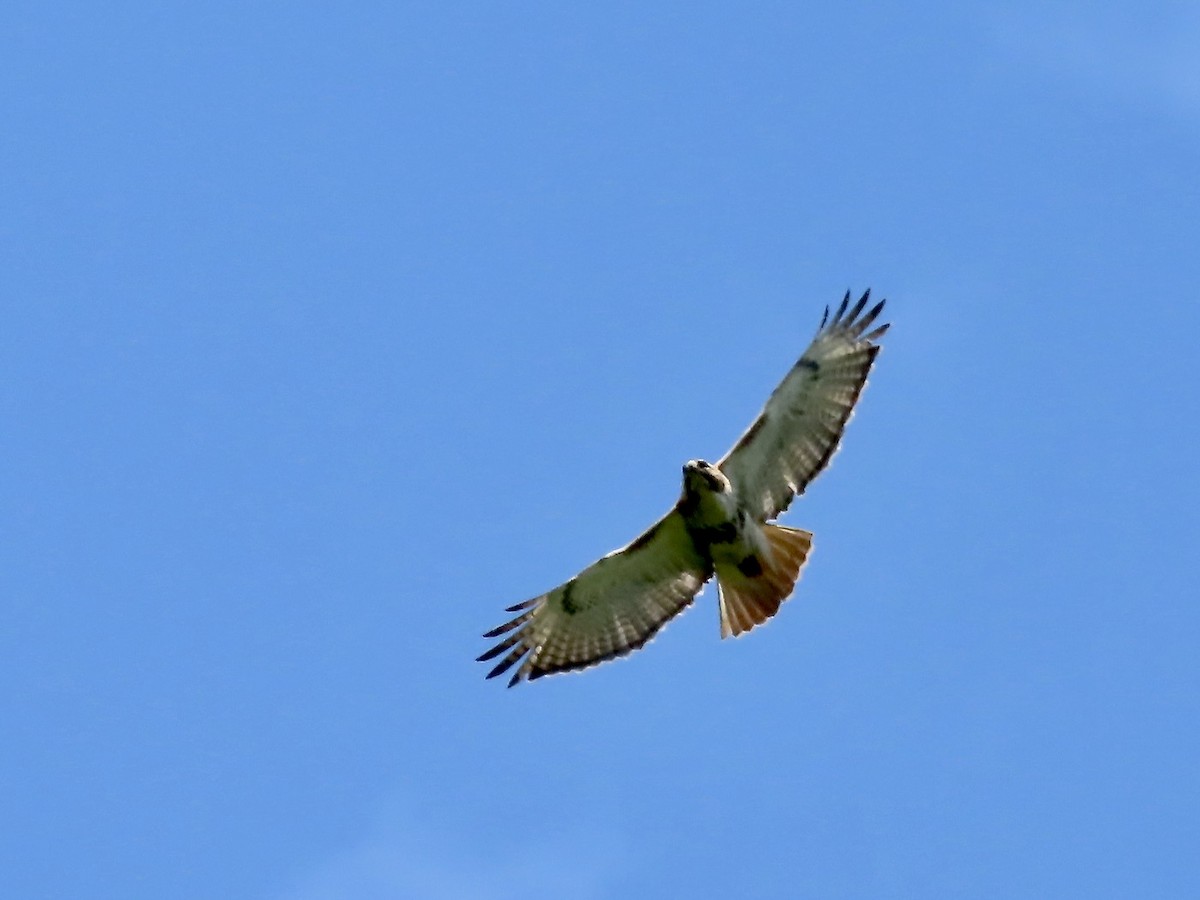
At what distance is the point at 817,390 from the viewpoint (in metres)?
16.8

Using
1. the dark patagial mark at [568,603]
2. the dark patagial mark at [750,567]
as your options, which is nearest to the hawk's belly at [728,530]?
the dark patagial mark at [750,567]

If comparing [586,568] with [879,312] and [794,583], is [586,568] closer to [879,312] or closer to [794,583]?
[794,583]

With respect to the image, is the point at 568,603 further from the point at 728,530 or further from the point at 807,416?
the point at 807,416

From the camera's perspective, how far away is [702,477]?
638 inches

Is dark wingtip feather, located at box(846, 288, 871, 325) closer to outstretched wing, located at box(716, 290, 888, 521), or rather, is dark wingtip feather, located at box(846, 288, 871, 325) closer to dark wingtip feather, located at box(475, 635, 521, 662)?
outstretched wing, located at box(716, 290, 888, 521)

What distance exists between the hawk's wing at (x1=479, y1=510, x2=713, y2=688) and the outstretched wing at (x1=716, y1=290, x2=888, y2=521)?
2.46 ft

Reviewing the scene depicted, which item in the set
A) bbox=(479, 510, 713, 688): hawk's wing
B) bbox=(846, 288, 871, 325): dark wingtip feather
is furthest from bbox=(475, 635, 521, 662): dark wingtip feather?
bbox=(846, 288, 871, 325): dark wingtip feather

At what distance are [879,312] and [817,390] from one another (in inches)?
31.4

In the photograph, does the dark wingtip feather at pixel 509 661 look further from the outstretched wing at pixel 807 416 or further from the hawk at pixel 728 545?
the outstretched wing at pixel 807 416

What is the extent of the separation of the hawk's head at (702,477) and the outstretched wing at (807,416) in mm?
391

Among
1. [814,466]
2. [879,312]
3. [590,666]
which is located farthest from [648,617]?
[879,312]

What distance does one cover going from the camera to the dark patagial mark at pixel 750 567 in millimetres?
16516

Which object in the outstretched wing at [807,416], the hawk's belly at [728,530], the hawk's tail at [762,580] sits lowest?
the hawk's tail at [762,580]

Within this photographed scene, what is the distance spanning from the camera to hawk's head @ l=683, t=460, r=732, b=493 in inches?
637
